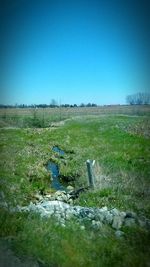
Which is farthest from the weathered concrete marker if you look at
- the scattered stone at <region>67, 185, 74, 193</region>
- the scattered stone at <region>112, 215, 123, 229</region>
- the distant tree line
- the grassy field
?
the distant tree line

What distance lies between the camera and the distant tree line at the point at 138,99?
5.57 meters

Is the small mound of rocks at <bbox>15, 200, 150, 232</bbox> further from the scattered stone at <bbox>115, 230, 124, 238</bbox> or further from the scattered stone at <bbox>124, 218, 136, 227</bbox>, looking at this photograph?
the scattered stone at <bbox>115, 230, 124, 238</bbox>

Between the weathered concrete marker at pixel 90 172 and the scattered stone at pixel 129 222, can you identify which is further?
the weathered concrete marker at pixel 90 172

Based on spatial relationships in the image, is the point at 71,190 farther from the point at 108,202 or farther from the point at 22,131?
the point at 108,202

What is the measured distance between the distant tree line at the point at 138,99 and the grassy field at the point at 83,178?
176mm

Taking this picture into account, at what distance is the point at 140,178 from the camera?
7.15 m

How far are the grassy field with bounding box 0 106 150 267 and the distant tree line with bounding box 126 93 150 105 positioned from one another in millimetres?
176

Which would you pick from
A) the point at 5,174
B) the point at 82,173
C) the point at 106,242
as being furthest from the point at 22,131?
the point at 106,242

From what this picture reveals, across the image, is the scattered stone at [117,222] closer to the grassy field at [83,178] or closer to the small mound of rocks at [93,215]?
the small mound of rocks at [93,215]

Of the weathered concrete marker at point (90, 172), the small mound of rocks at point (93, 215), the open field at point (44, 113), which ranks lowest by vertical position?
the small mound of rocks at point (93, 215)

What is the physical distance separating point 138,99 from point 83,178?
390 cm

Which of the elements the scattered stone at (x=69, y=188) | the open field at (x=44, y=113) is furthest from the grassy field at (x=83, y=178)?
the scattered stone at (x=69, y=188)

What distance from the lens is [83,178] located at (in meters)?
9.24

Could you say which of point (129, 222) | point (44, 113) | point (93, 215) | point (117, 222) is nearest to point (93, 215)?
point (93, 215)
